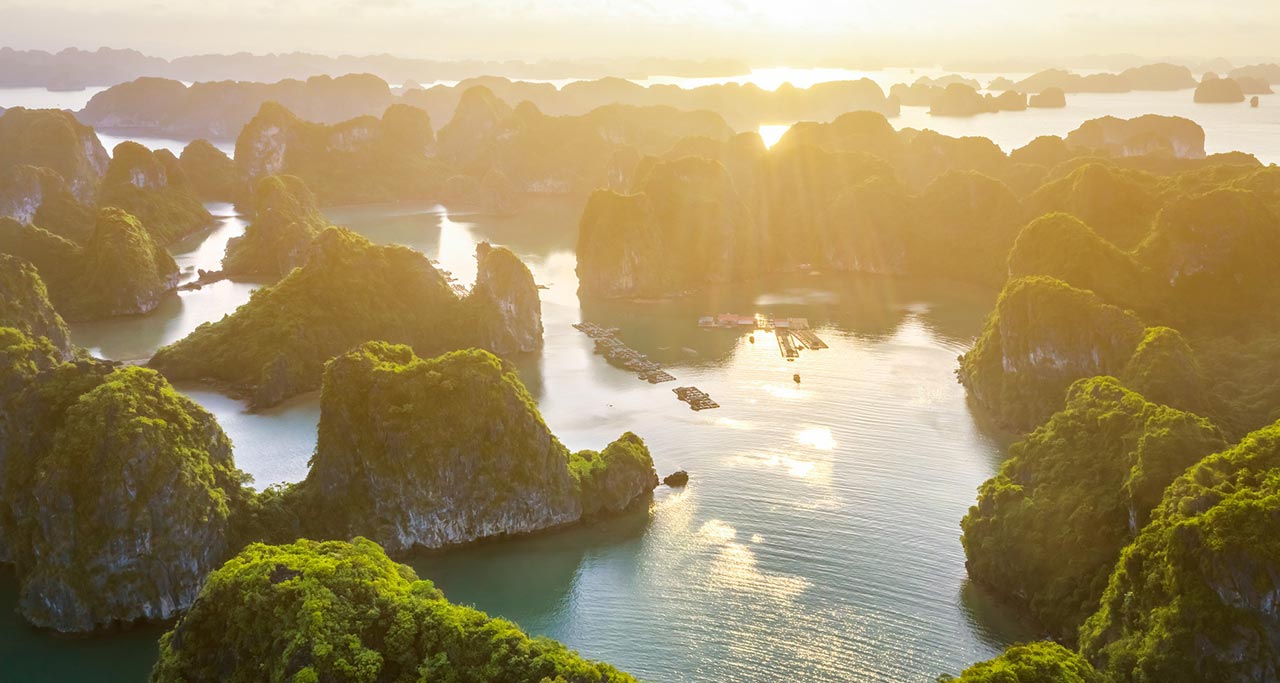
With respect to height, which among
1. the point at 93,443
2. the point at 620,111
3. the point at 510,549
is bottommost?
the point at 510,549

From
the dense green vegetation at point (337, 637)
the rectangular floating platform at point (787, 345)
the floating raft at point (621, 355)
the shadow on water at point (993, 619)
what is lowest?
the shadow on water at point (993, 619)

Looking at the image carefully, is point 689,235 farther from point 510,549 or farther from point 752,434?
point 510,549

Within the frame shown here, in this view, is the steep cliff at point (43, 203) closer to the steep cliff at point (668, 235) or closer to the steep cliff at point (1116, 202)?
the steep cliff at point (668, 235)

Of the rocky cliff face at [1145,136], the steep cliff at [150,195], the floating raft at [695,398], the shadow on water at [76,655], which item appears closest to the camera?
the shadow on water at [76,655]

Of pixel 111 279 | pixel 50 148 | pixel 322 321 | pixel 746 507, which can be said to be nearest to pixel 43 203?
pixel 50 148

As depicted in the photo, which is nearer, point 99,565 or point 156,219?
point 99,565

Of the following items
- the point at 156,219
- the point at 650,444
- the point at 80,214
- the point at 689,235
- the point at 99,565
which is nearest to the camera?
Answer: the point at 99,565

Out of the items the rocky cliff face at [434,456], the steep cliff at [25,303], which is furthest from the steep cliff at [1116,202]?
the steep cliff at [25,303]

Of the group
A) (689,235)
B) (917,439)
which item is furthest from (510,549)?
(689,235)
